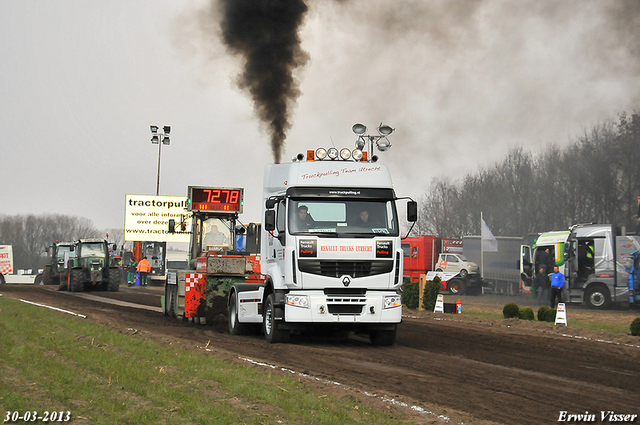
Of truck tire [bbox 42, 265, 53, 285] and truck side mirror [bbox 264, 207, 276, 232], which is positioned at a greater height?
truck side mirror [bbox 264, 207, 276, 232]

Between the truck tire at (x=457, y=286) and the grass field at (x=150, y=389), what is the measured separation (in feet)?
103

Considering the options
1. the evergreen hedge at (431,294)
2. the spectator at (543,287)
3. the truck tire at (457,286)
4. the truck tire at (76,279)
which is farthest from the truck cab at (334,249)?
the truck tire at (457,286)

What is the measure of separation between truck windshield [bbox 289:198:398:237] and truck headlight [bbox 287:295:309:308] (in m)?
1.21

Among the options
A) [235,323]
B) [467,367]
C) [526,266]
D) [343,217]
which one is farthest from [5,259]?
[467,367]

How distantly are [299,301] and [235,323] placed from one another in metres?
3.36

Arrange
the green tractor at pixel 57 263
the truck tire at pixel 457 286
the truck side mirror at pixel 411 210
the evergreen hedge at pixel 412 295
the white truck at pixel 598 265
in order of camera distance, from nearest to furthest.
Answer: the truck side mirror at pixel 411 210 < the evergreen hedge at pixel 412 295 < the white truck at pixel 598 265 < the truck tire at pixel 457 286 < the green tractor at pixel 57 263

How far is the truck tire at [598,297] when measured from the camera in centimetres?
2909

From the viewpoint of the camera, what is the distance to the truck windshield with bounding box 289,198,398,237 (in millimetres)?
13086

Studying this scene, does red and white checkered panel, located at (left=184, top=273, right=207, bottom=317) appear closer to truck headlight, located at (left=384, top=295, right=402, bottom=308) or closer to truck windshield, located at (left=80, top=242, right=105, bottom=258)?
truck headlight, located at (left=384, top=295, right=402, bottom=308)

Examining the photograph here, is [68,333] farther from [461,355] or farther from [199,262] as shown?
[461,355]

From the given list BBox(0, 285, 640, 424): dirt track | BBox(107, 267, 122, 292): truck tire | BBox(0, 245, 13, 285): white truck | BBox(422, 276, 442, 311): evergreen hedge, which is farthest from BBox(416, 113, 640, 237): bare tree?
BBox(0, 245, 13, 285): white truck

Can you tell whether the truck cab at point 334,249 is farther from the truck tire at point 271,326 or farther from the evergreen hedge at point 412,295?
the evergreen hedge at point 412,295

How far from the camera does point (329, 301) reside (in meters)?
12.9

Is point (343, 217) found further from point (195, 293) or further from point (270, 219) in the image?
point (195, 293)
